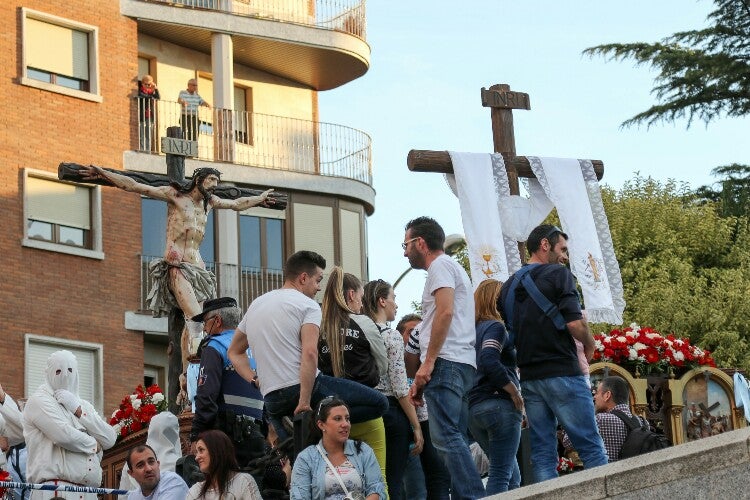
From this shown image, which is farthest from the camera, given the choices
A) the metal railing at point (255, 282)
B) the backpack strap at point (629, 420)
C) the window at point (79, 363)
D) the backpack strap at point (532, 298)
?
the metal railing at point (255, 282)

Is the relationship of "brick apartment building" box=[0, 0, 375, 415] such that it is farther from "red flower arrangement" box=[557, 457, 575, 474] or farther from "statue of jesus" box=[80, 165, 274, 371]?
"red flower arrangement" box=[557, 457, 575, 474]

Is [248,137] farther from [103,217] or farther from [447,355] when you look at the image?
[447,355]

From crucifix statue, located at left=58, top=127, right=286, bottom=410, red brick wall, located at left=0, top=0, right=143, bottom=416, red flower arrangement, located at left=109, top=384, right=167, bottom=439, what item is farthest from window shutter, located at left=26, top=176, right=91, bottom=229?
red flower arrangement, located at left=109, top=384, right=167, bottom=439

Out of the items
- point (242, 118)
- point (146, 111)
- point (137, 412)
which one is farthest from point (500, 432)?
point (242, 118)

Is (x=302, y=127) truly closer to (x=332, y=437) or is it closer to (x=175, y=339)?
(x=175, y=339)

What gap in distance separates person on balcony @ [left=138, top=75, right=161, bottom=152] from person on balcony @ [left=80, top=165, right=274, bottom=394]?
15.8 metres

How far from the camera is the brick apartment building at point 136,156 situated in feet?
117

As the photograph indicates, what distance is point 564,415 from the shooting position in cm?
1318

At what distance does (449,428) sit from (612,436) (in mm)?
1907

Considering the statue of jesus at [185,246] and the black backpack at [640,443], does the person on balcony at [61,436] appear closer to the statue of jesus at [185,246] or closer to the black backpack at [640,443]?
the black backpack at [640,443]

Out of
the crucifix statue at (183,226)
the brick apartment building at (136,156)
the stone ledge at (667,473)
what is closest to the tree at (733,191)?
the brick apartment building at (136,156)

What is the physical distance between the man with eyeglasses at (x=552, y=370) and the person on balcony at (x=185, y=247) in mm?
8496

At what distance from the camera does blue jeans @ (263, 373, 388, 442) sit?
13.2 metres

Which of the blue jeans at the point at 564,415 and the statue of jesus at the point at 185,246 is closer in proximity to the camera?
the blue jeans at the point at 564,415
